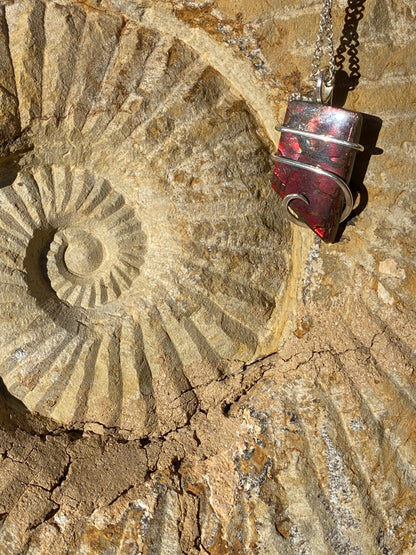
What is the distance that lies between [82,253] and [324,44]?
1048mm

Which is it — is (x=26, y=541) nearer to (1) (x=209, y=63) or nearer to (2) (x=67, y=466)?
Answer: (2) (x=67, y=466)

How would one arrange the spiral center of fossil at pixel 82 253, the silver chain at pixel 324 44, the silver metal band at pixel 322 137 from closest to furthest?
the silver metal band at pixel 322 137
the silver chain at pixel 324 44
the spiral center of fossil at pixel 82 253

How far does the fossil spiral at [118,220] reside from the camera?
1.86m

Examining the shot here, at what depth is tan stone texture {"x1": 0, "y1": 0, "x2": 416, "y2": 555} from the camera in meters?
1.81

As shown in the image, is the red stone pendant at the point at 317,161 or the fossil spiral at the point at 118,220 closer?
the red stone pendant at the point at 317,161

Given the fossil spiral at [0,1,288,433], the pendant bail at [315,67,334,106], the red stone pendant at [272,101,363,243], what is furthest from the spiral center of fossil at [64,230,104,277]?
the pendant bail at [315,67,334,106]

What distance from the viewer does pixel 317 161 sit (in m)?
1.78

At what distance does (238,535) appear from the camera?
1768mm

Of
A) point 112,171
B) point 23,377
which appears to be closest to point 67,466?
point 23,377

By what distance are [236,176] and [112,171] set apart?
40 centimetres

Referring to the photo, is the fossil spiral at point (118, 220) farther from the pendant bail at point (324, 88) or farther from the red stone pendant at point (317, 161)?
the pendant bail at point (324, 88)

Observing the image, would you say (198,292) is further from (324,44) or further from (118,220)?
(324,44)

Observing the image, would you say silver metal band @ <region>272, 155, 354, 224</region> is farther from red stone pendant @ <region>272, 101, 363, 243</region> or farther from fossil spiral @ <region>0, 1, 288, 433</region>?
fossil spiral @ <region>0, 1, 288, 433</region>

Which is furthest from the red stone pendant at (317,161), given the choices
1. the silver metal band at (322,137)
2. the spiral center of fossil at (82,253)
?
the spiral center of fossil at (82,253)
